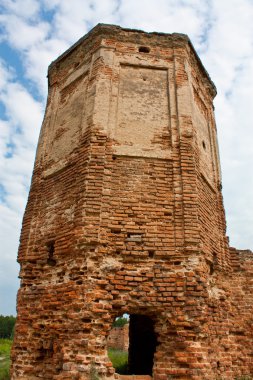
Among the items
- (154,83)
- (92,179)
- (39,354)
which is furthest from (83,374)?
(154,83)

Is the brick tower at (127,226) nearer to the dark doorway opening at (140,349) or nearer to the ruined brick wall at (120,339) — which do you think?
the dark doorway opening at (140,349)

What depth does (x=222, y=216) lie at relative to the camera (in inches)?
327

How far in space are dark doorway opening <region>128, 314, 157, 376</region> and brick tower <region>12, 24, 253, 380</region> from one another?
0.10 metres

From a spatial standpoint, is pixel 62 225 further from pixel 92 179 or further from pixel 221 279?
pixel 221 279

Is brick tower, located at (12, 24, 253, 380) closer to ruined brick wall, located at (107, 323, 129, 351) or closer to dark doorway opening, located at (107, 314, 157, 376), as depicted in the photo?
dark doorway opening, located at (107, 314, 157, 376)

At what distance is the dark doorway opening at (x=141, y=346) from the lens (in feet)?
29.1

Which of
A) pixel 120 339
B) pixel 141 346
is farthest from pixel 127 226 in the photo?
pixel 120 339

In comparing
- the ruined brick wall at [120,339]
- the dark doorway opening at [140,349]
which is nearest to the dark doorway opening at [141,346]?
the dark doorway opening at [140,349]

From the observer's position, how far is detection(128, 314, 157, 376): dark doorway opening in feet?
29.1

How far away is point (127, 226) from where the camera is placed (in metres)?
6.14

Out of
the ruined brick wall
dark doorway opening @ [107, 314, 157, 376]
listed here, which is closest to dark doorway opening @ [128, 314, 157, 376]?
dark doorway opening @ [107, 314, 157, 376]

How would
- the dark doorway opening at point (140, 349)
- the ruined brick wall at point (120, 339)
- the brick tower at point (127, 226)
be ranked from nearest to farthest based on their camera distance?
the brick tower at point (127, 226)
the dark doorway opening at point (140, 349)
the ruined brick wall at point (120, 339)

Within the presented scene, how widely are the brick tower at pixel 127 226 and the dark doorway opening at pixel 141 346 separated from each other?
10 cm

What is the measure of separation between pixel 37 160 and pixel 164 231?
12.6ft
